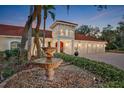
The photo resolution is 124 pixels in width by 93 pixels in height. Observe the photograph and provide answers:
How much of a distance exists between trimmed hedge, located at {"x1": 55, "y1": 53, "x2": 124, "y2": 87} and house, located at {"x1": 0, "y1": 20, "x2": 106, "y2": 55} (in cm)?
13

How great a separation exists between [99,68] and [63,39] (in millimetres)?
835

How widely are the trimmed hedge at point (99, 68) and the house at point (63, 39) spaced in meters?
0.13

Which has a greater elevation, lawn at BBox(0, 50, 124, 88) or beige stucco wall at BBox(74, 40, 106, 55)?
beige stucco wall at BBox(74, 40, 106, 55)

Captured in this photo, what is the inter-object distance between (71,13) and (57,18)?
0.27m

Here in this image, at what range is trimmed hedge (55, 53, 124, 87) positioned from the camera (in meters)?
2.91

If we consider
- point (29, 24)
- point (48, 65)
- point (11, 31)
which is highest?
point (29, 24)

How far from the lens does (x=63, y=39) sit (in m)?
3.21

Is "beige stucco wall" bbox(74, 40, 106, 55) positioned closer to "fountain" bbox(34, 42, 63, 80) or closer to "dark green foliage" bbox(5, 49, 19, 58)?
"fountain" bbox(34, 42, 63, 80)

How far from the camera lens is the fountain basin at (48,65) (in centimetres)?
280

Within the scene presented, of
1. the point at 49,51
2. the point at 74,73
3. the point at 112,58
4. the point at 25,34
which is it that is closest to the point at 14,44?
the point at 25,34

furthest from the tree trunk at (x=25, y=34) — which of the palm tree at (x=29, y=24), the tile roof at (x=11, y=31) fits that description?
the tile roof at (x=11, y=31)

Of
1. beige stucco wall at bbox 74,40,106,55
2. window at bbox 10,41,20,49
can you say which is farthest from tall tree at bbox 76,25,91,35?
window at bbox 10,41,20,49

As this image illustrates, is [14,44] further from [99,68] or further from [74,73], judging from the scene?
[99,68]
